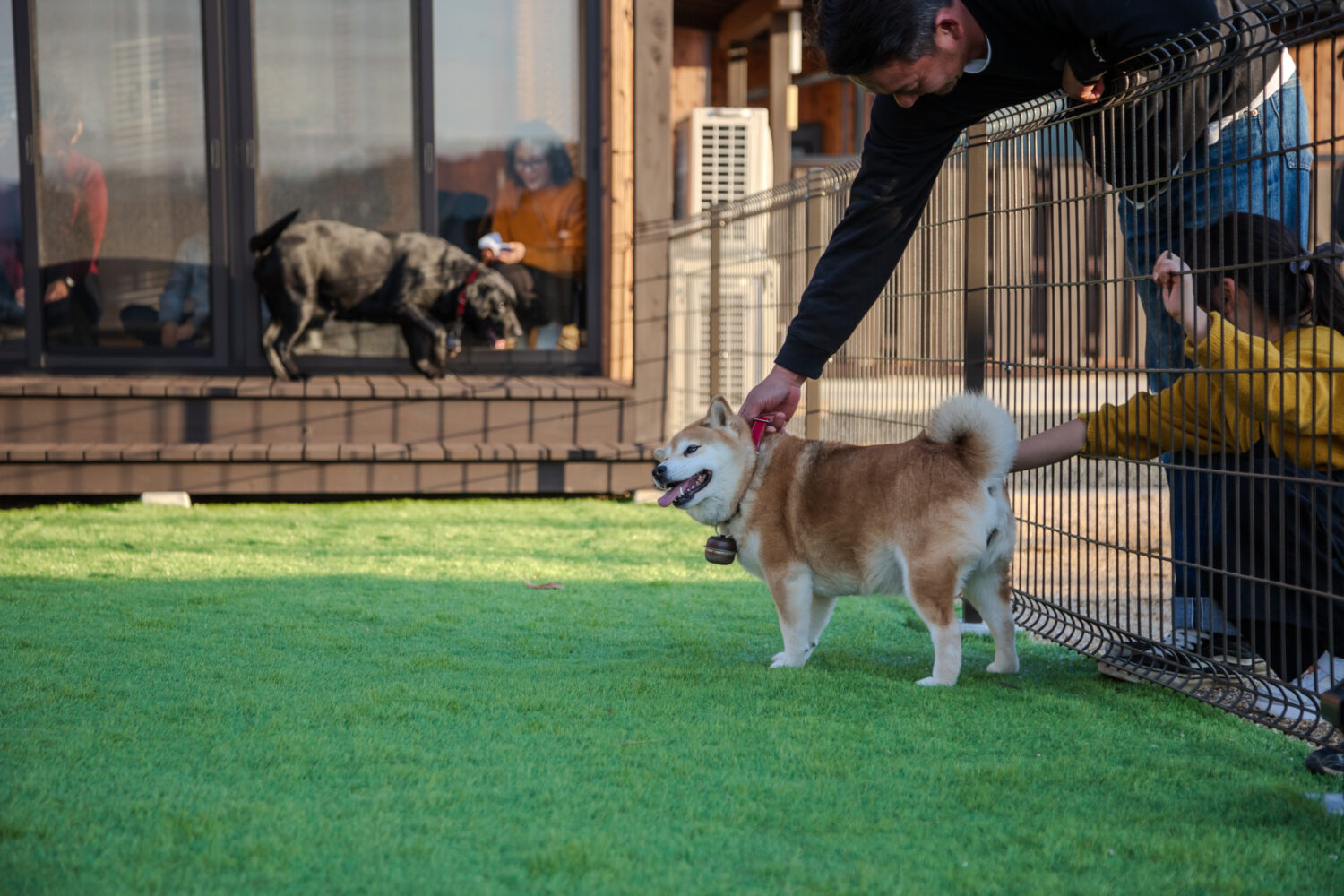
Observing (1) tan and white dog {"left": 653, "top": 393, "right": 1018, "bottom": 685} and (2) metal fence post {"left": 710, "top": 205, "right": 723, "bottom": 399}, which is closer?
(1) tan and white dog {"left": 653, "top": 393, "right": 1018, "bottom": 685}

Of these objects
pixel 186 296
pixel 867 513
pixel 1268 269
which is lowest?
pixel 867 513

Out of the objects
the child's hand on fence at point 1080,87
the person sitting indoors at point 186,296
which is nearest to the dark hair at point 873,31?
the child's hand on fence at point 1080,87

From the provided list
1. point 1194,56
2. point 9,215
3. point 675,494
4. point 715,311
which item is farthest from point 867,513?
point 9,215

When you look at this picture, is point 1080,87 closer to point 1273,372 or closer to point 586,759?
point 1273,372

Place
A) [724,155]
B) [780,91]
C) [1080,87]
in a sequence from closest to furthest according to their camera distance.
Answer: [1080,87]
[724,155]
[780,91]

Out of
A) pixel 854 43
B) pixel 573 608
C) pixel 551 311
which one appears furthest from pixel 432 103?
pixel 854 43

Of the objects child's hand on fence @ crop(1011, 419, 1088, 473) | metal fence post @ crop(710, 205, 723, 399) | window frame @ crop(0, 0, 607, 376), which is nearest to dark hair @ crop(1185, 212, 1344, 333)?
child's hand on fence @ crop(1011, 419, 1088, 473)

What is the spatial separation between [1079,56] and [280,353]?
4.58 m

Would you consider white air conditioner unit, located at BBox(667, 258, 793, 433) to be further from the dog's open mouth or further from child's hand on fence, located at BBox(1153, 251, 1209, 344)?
child's hand on fence, located at BBox(1153, 251, 1209, 344)

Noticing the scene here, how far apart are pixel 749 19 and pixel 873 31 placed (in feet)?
25.8

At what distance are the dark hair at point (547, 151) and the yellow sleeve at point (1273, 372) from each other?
4714 mm

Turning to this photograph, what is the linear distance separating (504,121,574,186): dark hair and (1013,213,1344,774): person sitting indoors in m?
4.59

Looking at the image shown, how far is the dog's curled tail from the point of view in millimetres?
2668

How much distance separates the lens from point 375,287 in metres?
6.12
